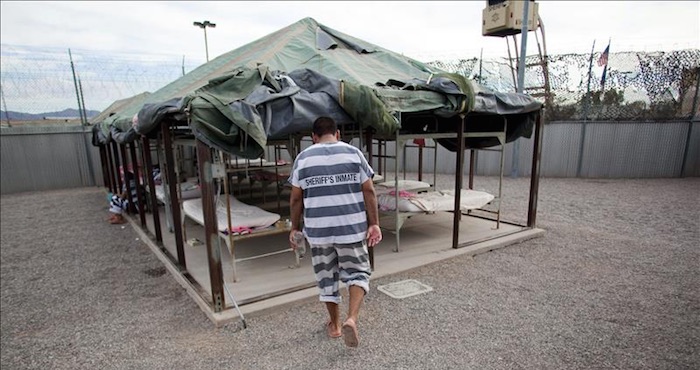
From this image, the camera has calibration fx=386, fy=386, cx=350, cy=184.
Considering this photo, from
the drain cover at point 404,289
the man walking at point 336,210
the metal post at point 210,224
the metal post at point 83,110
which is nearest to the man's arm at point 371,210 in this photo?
the man walking at point 336,210

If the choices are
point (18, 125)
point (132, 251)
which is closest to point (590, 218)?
point (132, 251)

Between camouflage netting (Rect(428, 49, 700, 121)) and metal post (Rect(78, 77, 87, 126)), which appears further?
metal post (Rect(78, 77, 87, 126))

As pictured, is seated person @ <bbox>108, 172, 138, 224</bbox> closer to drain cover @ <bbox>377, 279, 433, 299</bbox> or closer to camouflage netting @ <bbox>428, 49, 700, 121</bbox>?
drain cover @ <bbox>377, 279, 433, 299</bbox>

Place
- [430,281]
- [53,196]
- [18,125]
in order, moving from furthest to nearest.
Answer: [18,125], [53,196], [430,281]

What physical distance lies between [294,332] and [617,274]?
142 inches

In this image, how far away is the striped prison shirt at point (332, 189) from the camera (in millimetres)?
2762

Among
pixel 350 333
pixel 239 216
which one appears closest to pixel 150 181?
pixel 239 216

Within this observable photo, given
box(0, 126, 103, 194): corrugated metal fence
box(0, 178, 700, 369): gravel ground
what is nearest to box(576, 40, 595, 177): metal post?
box(0, 178, 700, 369): gravel ground

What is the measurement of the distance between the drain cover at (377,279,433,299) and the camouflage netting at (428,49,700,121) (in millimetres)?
9190

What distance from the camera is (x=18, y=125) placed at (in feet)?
37.5

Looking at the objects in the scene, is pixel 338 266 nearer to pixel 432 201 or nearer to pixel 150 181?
pixel 432 201

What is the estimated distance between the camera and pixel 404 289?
402 cm

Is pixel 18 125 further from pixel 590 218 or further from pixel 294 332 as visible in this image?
pixel 590 218

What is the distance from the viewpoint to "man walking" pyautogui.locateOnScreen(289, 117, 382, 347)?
9.09 feet
